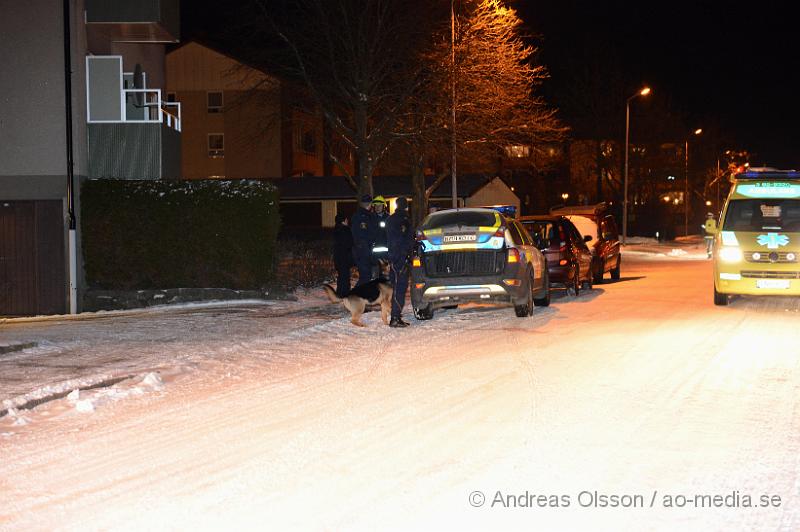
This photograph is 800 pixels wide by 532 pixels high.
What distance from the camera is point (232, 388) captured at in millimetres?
9984

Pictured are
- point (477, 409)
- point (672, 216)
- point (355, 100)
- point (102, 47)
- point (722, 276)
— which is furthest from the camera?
point (672, 216)

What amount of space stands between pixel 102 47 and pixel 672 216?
5748 centimetres

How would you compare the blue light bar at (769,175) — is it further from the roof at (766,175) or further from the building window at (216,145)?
the building window at (216,145)

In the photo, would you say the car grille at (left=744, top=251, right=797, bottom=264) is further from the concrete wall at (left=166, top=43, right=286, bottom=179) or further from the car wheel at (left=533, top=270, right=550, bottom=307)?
the concrete wall at (left=166, top=43, right=286, bottom=179)

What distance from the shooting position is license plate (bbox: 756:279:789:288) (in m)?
16.2

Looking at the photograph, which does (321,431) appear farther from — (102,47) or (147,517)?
(102,47)

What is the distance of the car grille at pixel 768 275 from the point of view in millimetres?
16203

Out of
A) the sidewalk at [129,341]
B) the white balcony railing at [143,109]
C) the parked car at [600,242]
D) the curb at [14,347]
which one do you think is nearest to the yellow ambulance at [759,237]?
the parked car at [600,242]

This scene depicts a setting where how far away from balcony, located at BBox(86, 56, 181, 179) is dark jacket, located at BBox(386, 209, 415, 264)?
30.0 feet

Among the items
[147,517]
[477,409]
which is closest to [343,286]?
[477,409]

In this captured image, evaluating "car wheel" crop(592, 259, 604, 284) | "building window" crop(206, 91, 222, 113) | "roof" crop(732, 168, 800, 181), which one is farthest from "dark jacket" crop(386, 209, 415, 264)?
"building window" crop(206, 91, 222, 113)

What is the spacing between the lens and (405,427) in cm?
794

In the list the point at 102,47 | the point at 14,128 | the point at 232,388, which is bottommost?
the point at 232,388

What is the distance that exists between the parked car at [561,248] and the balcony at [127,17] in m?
9.67
